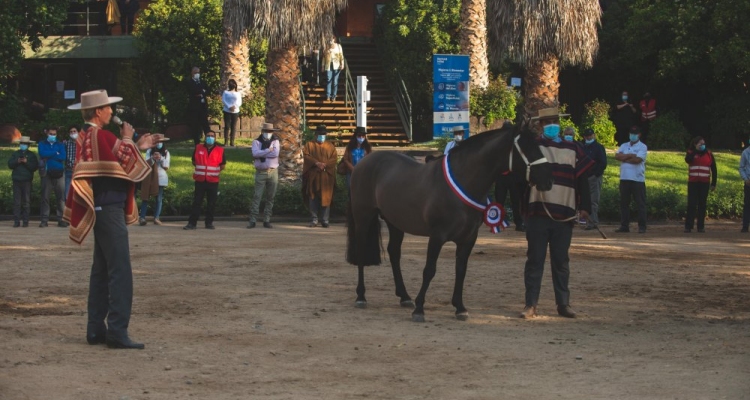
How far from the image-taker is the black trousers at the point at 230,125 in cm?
3000

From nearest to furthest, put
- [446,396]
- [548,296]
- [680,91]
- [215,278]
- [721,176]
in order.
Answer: [446,396], [548,296], [215,278], [721,176], [680,91]

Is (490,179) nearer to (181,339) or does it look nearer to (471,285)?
(471,285)

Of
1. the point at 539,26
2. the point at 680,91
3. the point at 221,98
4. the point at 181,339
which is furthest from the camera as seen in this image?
the point at 680,91

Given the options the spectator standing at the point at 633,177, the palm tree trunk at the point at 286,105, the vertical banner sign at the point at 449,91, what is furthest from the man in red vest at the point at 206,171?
the spectator standing at the point at 633,177

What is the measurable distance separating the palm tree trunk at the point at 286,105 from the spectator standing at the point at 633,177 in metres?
7.93

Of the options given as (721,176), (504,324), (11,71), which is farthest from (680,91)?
(504,324)

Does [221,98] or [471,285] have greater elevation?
[221,98]

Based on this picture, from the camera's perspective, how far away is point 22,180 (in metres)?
21.7

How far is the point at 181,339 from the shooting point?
1039cm

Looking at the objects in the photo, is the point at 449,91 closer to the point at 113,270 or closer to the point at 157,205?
A: the point at 157,205

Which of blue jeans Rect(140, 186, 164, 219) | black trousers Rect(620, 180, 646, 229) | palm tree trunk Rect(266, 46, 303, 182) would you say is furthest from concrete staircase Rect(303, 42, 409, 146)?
black trousers Rect(620, 180, 646, 229)

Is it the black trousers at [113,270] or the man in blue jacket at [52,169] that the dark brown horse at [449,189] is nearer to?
the black trousers at [113,270]

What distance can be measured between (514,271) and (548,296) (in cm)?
199

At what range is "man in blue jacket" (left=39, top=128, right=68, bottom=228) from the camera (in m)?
21.5
